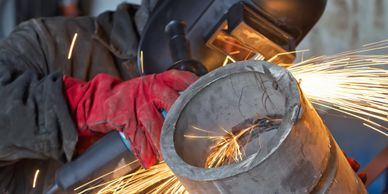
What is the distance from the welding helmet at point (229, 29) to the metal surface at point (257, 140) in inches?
27.0

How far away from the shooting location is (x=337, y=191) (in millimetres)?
1012

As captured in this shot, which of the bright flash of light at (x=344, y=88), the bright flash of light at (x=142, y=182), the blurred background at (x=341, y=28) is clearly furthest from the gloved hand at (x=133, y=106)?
the blurred background at (x=341, y=28)

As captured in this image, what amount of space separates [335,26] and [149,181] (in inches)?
60.8

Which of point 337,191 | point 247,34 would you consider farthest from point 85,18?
point 337,191

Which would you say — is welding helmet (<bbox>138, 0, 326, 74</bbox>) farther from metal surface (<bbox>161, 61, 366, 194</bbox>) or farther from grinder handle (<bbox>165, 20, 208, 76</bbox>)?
metal surface (<bbox>161, 61, 366, 194</bbox>)

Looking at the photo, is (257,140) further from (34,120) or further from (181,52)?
(34,120)

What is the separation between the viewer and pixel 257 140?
1100mm

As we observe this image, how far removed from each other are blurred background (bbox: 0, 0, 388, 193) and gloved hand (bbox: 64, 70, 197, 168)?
0.70 metres

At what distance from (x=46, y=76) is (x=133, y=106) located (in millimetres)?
342

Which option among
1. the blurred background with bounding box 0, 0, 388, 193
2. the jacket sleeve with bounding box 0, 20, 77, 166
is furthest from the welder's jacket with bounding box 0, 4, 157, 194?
the blurred background with bounding box 0, 0, 388, 193

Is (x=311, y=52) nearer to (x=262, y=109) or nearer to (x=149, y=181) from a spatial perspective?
(x=149, y=181)

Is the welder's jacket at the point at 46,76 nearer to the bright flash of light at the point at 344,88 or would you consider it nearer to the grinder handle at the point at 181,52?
the grinder handle at the point at 181,52

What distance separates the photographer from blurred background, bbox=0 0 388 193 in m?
2.12

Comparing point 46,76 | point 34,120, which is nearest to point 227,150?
point 34,120
